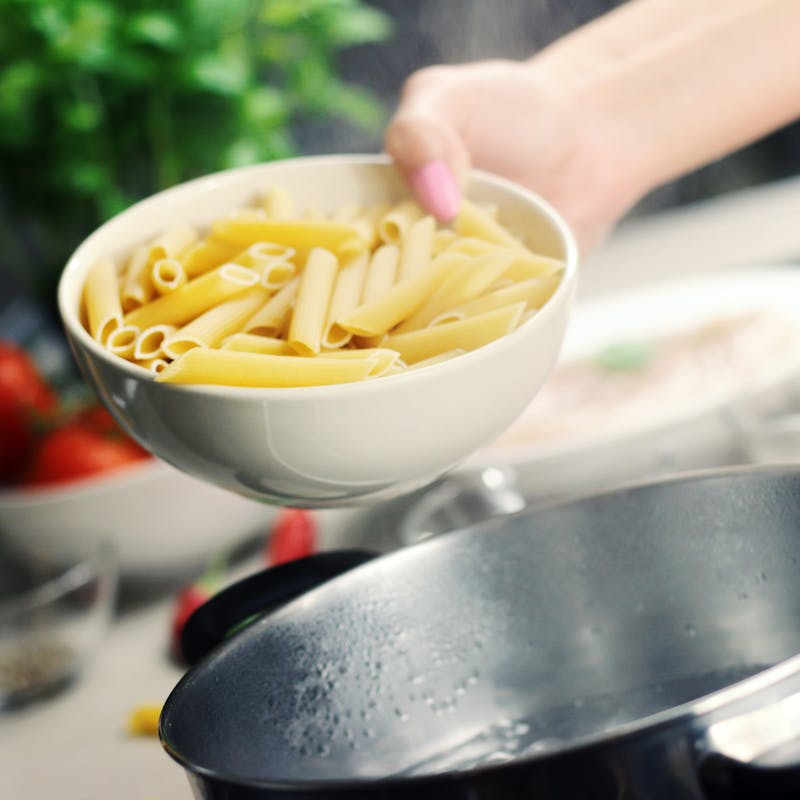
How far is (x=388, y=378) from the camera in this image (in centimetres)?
47

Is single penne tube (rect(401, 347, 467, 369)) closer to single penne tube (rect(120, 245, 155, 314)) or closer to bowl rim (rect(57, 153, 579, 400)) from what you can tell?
bowl rim (rect(57, 153, 579, 400))

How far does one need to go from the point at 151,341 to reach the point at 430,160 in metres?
0.17

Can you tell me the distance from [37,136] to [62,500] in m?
0.34

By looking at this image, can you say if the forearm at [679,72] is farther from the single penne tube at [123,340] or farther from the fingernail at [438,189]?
the single penne tube at [123,340]

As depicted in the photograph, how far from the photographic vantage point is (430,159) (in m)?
0.61

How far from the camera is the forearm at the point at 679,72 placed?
2.97 feet

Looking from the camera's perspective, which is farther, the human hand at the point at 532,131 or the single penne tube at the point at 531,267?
the human hand at the point at 532,131

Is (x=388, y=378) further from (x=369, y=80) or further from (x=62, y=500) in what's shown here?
(x=369, y=80)

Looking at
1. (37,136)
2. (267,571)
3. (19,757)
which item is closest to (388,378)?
(267,571)

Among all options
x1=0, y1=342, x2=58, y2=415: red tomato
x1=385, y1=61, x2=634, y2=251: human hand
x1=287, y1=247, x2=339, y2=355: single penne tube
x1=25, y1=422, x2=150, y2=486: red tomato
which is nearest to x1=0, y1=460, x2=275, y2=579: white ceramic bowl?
x1=25, y1=422, x2=150, y2=486: red tomato

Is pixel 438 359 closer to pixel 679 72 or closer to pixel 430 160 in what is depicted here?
pixel 430 160

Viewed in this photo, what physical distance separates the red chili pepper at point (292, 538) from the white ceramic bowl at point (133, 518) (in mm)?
33

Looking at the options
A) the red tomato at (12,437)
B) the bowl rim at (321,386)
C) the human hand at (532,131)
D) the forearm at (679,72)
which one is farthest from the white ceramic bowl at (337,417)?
the red tomato at (12,437)

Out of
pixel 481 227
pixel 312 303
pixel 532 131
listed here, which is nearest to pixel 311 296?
pixel 312 303
